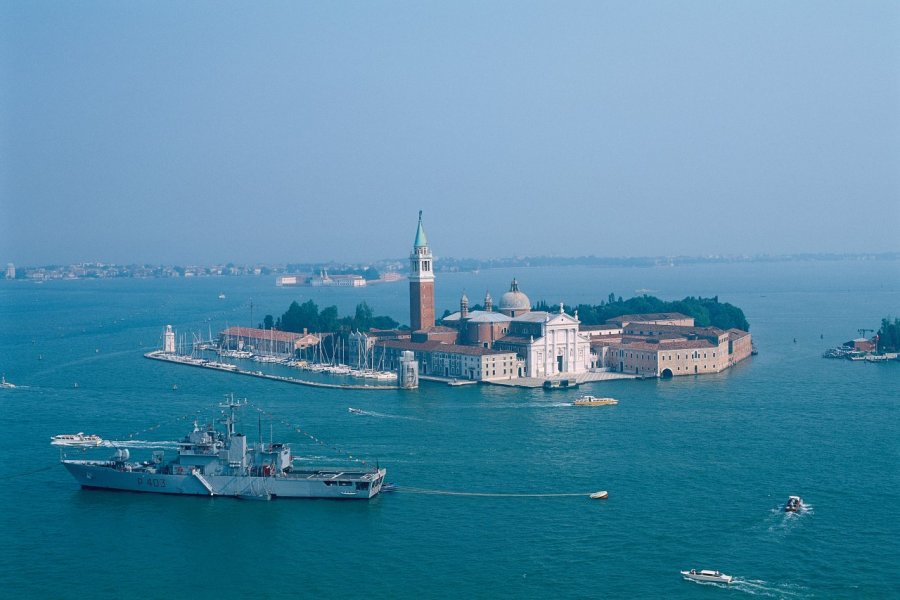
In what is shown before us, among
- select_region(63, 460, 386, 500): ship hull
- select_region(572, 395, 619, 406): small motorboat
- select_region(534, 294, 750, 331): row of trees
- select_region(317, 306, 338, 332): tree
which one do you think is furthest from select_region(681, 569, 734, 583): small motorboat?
select_region(534, 294, 750, 331): row of trees

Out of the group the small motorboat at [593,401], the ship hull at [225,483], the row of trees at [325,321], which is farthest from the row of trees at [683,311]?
the ship hull at [225,483]

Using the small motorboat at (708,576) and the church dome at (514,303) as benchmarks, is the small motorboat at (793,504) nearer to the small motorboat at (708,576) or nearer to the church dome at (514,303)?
the small motorboat at (708,576)

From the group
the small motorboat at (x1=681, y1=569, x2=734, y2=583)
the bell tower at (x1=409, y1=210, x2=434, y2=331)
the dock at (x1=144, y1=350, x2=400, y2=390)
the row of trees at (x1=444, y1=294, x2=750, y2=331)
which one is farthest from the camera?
the row of trees at (x1=444, y1=294, x2=750, y2=331)

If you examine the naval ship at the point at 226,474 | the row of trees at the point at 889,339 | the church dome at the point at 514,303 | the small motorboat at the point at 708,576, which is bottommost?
the small motorboat at the point at 708,576

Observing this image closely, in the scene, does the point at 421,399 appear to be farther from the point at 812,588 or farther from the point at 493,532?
the point at 812,588

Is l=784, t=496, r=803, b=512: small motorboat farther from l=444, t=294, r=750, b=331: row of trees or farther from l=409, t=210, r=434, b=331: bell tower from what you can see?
l=444, t=294, r=750, b=331: row of trees

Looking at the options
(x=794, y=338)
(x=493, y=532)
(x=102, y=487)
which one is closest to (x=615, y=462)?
(x=493, y=532)

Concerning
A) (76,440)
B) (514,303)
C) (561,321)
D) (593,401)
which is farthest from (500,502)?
(514,303)
